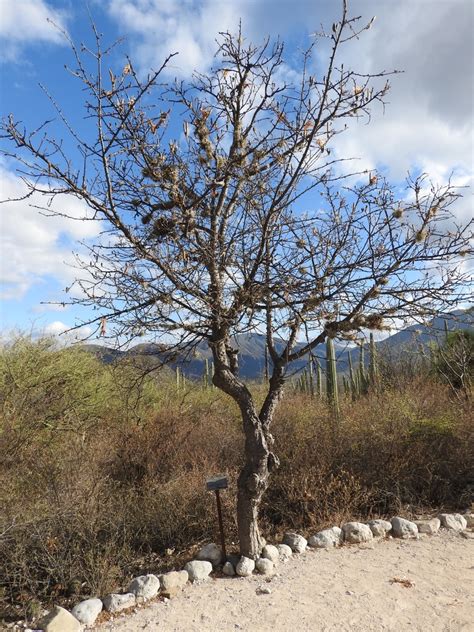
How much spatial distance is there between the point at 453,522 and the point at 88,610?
4355mm

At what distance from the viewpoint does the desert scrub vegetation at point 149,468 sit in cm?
451

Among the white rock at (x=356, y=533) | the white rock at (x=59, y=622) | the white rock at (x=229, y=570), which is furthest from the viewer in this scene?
the white rock at (x=356, y=533)

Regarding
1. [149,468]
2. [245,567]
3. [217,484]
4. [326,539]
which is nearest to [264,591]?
[245,567]

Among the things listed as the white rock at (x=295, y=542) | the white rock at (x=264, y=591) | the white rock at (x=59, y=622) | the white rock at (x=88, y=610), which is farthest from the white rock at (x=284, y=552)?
the white rock at (x=59, y=622)

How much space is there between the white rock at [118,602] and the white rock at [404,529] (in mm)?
3185

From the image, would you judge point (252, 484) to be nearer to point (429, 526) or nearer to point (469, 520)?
point (429, 526)

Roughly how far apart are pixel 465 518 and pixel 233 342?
3820mm

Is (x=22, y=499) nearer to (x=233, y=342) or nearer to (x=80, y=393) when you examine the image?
(x=233, y=342)

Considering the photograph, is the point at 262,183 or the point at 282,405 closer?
the point at 262,183

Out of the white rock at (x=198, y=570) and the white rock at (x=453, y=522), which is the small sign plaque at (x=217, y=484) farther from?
the white rock at (x=453, y=522)

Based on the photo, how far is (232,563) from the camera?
4.60m

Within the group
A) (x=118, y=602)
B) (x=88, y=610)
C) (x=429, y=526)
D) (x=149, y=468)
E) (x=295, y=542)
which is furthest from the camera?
(x=149, y=468)

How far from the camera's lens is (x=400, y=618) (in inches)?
146

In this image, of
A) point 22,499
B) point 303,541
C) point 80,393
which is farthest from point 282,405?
point 22,499
